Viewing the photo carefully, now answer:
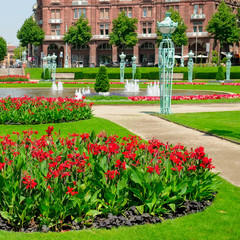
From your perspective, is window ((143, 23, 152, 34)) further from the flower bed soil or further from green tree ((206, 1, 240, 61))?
the flower bed soil

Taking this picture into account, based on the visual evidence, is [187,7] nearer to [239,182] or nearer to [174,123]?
[174,123]

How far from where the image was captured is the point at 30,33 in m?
90.6

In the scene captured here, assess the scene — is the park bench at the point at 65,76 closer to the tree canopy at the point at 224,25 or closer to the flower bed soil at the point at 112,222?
the tree canopy at the point at 224,25

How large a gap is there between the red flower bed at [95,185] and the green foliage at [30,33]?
86.0 metres

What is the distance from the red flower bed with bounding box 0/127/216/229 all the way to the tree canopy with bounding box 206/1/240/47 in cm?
7247

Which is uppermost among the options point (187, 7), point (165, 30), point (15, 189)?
point (187, 7)

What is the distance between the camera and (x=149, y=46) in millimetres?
Answer: 90500

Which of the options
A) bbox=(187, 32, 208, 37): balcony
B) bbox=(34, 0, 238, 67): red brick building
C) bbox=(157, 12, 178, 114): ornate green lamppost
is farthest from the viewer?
bbox=(34, 0, 238, 67): red brick building

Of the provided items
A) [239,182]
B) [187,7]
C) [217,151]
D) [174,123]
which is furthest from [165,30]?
[187,7]

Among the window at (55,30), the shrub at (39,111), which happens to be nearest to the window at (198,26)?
the window at (55,30)

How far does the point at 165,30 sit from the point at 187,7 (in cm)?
7024

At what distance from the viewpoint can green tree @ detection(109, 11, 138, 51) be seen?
3155 inches

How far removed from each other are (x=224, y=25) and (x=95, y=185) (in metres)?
73.7

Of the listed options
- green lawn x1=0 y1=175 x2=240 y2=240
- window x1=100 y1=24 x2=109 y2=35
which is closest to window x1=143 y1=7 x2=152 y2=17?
window x1=100 y1=24 x2=109 y2=35
